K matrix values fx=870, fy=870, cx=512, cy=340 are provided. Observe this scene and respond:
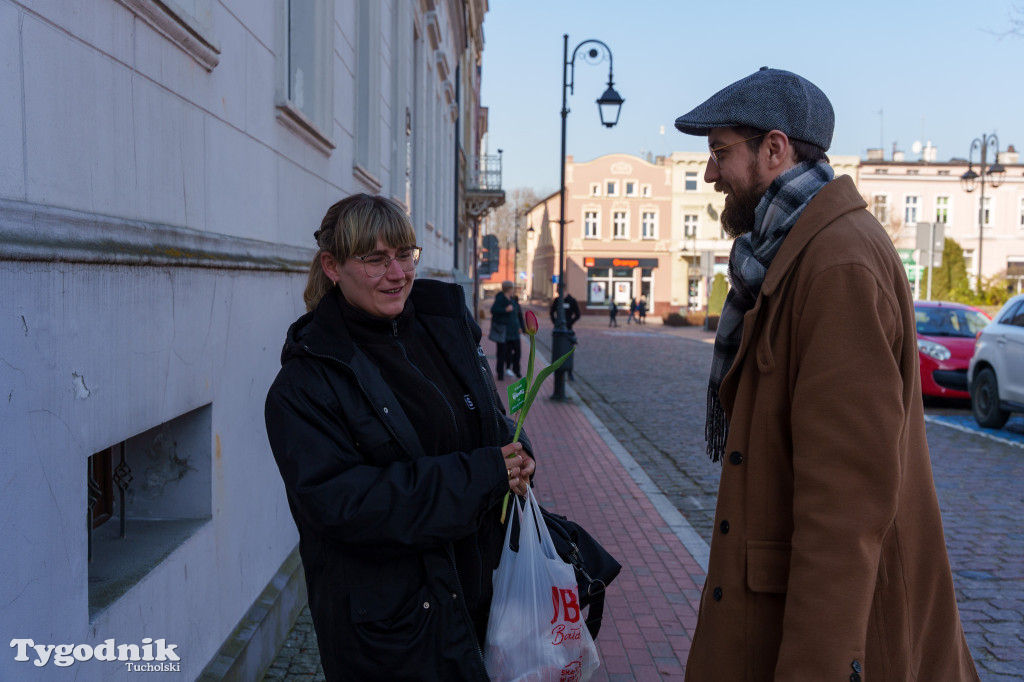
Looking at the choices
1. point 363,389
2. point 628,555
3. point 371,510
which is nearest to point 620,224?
point 628,555

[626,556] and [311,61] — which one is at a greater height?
[311,61]

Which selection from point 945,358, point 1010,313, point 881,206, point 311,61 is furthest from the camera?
point 881,206

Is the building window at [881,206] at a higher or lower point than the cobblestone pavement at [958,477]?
higher

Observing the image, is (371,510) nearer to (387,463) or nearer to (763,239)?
(387,463)

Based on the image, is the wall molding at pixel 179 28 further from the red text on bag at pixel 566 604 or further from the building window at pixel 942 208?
the building window at pixel 942 208

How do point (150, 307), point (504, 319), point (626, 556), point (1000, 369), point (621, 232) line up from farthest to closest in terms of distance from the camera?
point (621, 232)
point (504, 319)
point (1000, 369)
point (626, 556)
point (150, 307)

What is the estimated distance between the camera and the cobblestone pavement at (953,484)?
173 inches

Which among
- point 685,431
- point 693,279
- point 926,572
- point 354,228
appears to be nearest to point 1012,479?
point 685,431

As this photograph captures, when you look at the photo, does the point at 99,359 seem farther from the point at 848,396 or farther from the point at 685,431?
the point at 685,431

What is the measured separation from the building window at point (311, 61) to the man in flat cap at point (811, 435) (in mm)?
3745

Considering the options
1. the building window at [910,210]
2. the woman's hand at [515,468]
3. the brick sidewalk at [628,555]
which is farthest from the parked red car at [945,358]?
the building window at [910,210]

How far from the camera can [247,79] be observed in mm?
3982

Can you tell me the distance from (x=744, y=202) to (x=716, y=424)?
622 mm

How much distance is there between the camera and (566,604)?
2123 millimetres
